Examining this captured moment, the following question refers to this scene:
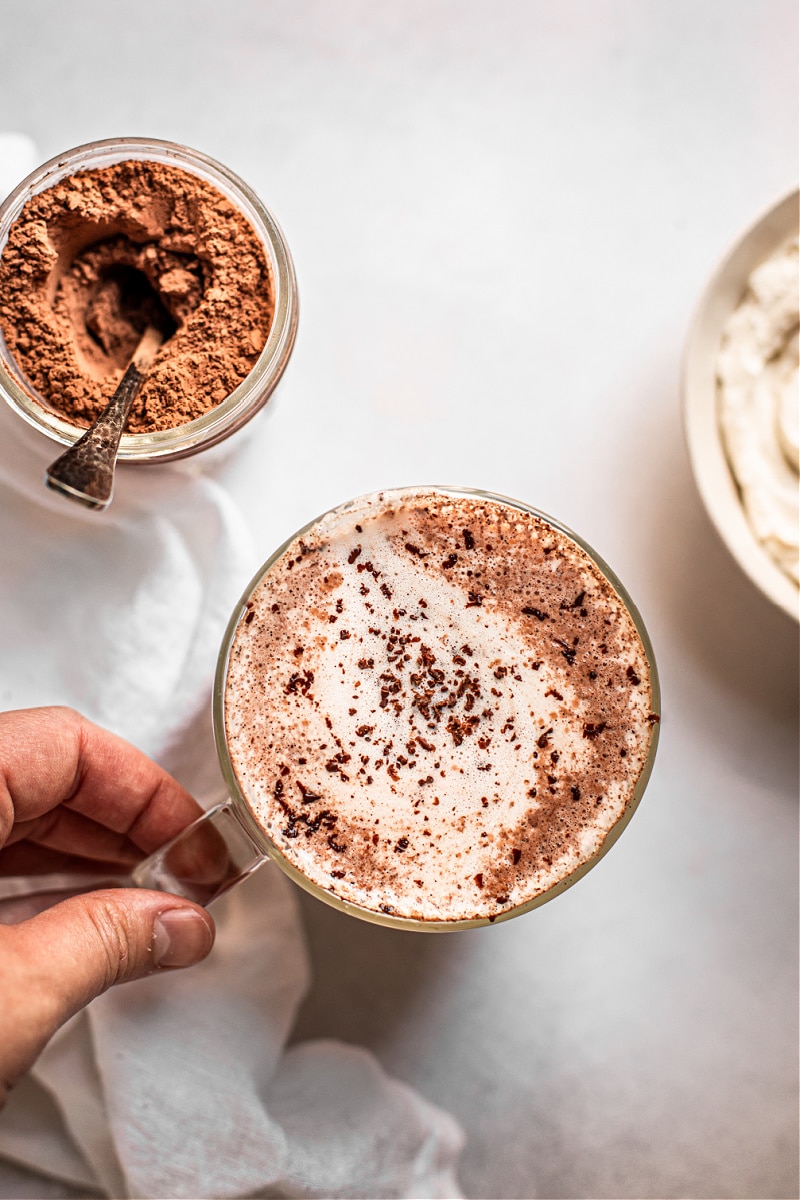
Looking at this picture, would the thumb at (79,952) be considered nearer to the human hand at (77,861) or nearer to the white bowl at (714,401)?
the human hand at (77,861)

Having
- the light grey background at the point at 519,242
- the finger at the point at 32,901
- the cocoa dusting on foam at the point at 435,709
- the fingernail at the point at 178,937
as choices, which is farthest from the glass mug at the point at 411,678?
the finger at the point at 32,901

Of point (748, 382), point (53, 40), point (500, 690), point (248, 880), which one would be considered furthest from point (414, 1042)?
point (53, 40)

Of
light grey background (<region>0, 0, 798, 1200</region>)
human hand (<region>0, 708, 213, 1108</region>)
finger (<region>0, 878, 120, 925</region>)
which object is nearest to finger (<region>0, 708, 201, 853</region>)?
human hand (<region>0, 708, 213, 1108</region>)

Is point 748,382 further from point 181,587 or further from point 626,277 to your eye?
point 181,587

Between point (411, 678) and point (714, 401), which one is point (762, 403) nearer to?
point (714, 401)

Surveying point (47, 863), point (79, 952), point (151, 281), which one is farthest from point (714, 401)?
point (47, 863)
